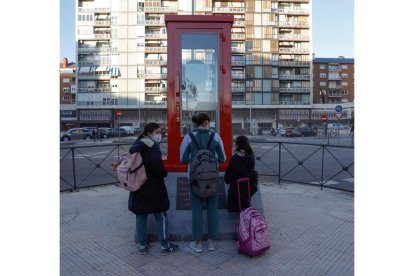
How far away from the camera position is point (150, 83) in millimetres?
49344

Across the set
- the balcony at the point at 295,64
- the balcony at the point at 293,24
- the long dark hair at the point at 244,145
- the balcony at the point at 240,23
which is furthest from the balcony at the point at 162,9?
the long dark hair at the point at 244,145

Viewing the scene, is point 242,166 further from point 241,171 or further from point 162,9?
point 162,9

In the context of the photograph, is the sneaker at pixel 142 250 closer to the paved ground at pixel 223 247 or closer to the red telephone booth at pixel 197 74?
the paved ground at pixel 223 247

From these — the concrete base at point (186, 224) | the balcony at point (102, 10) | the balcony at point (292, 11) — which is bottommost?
the concrete base at point (186, 224)

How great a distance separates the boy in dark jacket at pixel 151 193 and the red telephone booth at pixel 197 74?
1.81 meters

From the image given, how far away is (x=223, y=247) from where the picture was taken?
359cm

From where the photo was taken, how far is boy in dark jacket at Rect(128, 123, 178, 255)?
10.8 ft

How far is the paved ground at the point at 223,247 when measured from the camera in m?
3.07

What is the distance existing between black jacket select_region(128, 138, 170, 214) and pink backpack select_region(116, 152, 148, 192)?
0.05 meters

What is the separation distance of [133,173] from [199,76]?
260 cm

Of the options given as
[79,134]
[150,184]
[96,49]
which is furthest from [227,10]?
[150,184]

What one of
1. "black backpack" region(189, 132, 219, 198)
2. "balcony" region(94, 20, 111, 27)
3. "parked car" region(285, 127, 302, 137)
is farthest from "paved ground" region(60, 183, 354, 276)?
"balcony" region(94, 20, 111, 27)

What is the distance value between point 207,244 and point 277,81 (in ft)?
171

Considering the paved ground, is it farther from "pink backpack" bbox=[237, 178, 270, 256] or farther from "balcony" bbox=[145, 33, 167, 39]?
"balcony" bbox=[145, 33, 167, 39]
